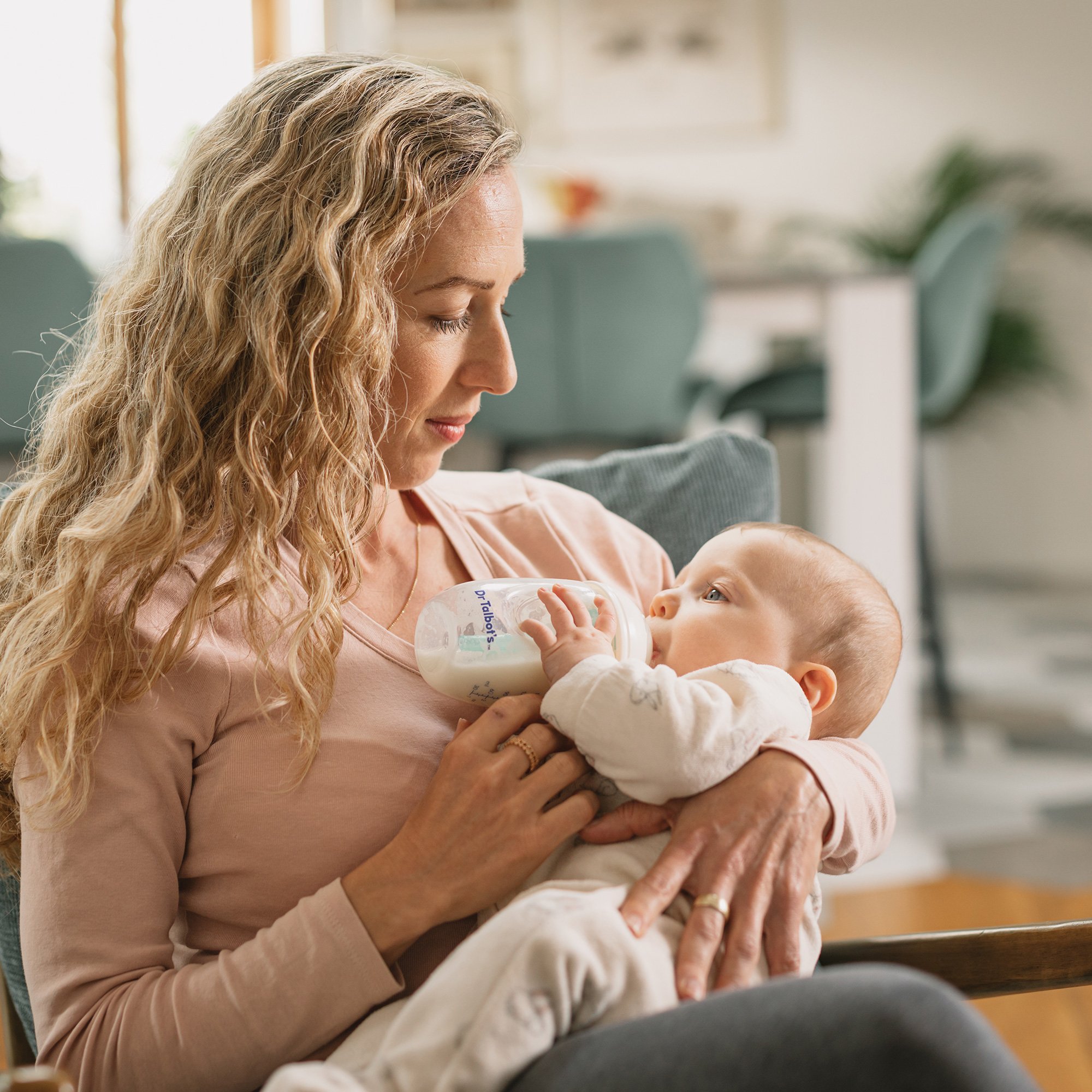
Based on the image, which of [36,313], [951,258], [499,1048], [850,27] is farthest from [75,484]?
[850,27]

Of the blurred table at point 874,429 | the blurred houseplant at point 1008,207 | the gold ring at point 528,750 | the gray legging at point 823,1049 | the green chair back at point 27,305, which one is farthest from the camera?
the blurred houseplant at point 1008,207

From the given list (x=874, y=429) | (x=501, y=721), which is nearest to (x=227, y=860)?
(x=501, y=721)

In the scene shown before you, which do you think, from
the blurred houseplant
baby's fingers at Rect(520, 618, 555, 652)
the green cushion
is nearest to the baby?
baby's fingers at Rect(520, 618, 555, 652)

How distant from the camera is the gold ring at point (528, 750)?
36.2 inches

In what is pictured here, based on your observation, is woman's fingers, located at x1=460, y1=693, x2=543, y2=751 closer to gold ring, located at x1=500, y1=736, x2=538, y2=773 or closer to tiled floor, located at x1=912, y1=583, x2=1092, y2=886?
gold ring, located at x1=500, y1=736, x2=538, y2=773

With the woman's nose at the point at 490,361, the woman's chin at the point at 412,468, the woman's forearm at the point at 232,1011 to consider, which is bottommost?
the woman's forearm at the point at 232,1011

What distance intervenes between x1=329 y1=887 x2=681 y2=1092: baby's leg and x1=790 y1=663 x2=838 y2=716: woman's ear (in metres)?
0.36

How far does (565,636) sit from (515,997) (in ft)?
0.98

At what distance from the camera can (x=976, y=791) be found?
9.70 ft

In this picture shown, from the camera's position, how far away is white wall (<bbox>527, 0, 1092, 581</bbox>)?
5.36 meters

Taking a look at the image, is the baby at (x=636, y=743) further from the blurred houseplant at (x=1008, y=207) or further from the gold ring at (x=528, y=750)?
the blurred houseplant at (x=1008, y=207)

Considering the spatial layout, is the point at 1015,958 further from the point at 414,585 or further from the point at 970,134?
the point at 970,134

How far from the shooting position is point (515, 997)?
740 millimetres

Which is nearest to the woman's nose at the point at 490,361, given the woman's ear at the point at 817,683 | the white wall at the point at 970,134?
the woman's ear at the point at 817,683
